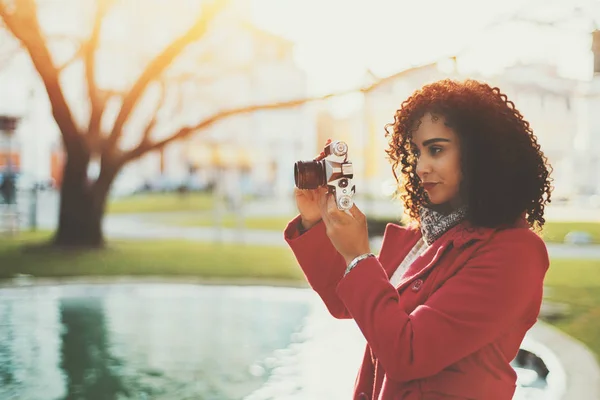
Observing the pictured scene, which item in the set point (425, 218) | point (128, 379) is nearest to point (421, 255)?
point (425, 218)

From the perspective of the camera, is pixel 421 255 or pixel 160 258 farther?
pixel 160 258

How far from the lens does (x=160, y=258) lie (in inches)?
502

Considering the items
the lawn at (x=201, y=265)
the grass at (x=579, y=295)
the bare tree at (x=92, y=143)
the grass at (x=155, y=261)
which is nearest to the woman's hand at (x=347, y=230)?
the grass at (x=579, y=295)

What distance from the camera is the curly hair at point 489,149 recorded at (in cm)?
168

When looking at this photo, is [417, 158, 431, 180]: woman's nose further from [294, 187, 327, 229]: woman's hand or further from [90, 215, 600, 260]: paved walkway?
[90, 215, 600, 260]: paved walkway

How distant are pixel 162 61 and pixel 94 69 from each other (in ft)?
7.75

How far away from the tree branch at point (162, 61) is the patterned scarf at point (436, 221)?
438 inches

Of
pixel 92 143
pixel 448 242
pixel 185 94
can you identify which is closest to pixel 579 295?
pixel 448 242

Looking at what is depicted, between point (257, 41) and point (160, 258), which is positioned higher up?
point (257, 41)

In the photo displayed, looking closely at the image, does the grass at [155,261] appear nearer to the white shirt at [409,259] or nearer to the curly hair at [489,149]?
the white shirt at [409,259]

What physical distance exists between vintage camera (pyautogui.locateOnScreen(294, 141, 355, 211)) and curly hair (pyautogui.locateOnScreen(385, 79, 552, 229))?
0.19 m

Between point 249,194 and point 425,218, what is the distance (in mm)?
45333

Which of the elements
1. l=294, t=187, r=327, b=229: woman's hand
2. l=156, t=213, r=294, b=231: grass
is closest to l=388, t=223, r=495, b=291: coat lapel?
l=294, t=187, r=327, b=229: woman's hand

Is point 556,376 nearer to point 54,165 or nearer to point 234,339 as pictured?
point 234,339
